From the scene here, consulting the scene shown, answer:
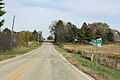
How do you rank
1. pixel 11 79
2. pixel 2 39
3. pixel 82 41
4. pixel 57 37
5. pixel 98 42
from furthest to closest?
pixel 57 37 → pixel 82 41 → pixel 2 39 → pixel 98 42 → pixel 11 79

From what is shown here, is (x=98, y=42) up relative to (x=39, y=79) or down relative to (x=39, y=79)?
up

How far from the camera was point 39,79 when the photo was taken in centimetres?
1631

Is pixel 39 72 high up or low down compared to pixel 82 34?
down

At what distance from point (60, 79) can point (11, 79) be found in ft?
8.57

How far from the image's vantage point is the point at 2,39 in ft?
195

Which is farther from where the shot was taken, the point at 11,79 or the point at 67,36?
the point at 67,36

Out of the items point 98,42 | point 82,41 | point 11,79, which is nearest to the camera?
point 11,79

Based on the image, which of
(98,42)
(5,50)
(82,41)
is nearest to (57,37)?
(82,41)

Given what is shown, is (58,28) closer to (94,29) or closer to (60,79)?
(94,29)

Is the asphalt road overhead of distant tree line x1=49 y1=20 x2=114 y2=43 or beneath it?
beneath

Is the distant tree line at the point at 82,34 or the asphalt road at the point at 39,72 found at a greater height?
the distant tree line at the point at 82,34

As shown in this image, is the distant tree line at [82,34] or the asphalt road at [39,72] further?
the distant tree line at [82,34]

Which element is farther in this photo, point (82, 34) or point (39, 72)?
point (82, 34)

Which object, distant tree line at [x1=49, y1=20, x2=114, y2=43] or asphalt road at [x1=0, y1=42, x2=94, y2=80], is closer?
asphalt road at [x1=0, y1=42, x2=94, y2=80]
